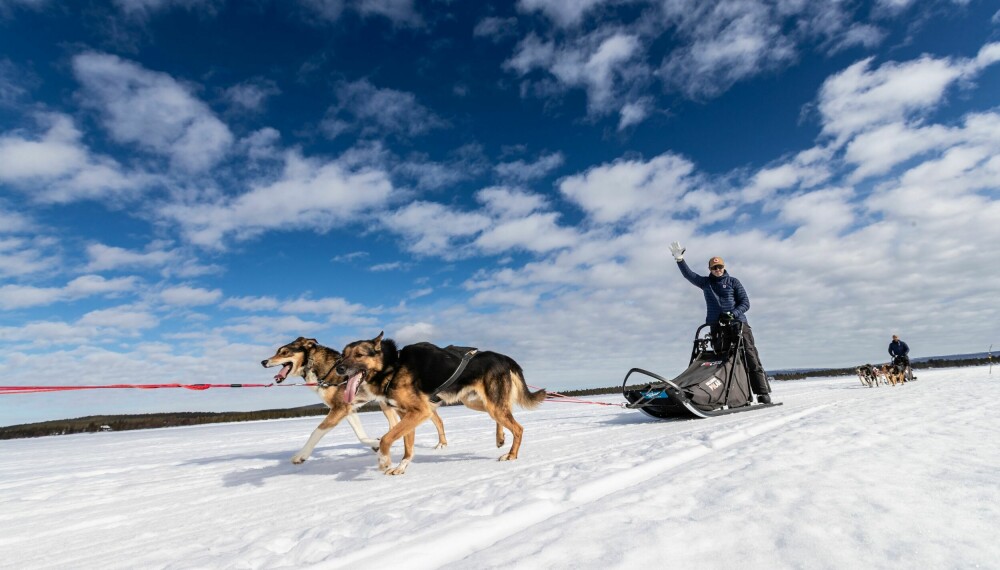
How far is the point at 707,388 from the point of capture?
760 centimetres

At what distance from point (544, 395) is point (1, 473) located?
26.0ft

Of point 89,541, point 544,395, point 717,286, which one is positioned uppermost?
point 717,286


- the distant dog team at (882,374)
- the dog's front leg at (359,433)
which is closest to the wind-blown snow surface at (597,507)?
the dog's front leg at (359,433)

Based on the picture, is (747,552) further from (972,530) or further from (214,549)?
(214,549)

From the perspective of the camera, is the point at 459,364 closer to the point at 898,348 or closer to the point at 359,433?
the point at 359,433

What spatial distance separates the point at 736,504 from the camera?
2408mm

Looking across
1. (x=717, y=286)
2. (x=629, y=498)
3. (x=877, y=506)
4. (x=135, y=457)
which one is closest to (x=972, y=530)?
(x=877, y=506)

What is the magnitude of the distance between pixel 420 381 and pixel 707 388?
189 inches

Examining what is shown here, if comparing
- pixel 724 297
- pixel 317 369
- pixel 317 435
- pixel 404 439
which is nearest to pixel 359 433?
pixel 317 435

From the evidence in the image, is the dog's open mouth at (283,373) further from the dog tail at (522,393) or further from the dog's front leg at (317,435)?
the dog tail at (522,393)

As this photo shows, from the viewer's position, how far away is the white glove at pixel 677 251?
9.51 metres

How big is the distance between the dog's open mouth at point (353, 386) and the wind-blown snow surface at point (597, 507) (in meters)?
0.81

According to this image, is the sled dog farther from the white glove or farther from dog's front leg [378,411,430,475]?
dog's front leg [378,411,430,475]

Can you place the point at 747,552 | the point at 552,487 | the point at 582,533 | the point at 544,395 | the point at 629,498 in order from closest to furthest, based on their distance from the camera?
the point at 747,552 < the point at 582,533 < the point at 629,498 < the point at 552,487 < the point at 544,395
